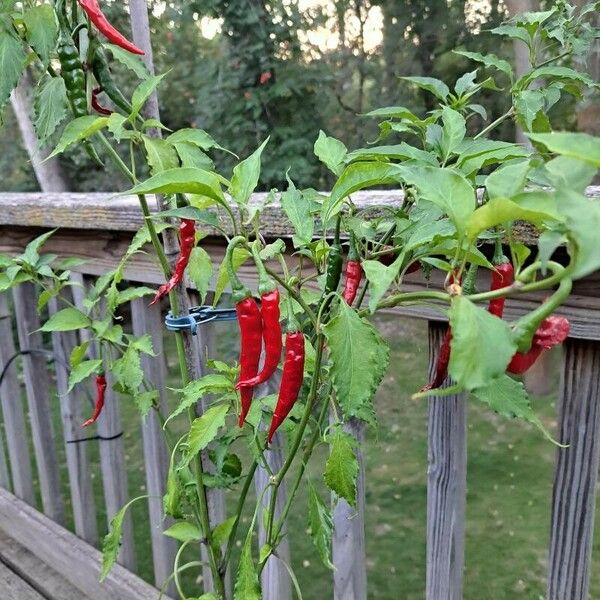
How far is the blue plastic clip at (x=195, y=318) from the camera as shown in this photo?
0.95 meters

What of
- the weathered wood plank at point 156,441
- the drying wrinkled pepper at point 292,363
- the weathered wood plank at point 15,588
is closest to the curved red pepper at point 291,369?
the drying wrinkled pepper at point 292,363

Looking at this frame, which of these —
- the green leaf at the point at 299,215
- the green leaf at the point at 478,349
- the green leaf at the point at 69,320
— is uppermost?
the green leaf at the point at 299,215

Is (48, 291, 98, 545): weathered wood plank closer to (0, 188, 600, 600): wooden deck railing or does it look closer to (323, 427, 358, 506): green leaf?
(0, 188, 600, 600): wooden deck railing

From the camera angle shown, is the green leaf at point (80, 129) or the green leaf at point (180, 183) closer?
the green leaf at point (180, 183)

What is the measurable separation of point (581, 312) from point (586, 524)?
32 centimetres

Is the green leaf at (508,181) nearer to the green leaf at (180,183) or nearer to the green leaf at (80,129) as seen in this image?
the green leaf at (180,183)

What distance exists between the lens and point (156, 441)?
1525 mm

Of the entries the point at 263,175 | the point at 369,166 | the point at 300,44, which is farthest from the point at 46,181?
the point at 369,166

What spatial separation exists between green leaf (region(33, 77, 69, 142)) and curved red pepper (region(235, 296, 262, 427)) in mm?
316

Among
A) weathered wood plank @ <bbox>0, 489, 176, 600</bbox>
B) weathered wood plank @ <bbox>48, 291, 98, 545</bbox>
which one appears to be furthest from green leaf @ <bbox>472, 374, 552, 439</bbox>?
weathered wood plank @ <bbox>48, 291, 98, 545</bbox>

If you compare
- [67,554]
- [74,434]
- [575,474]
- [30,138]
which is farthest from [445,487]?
[30,138]

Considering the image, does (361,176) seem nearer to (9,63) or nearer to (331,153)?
(331,153)

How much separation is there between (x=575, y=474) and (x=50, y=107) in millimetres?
845

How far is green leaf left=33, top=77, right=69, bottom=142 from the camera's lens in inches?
30.8
